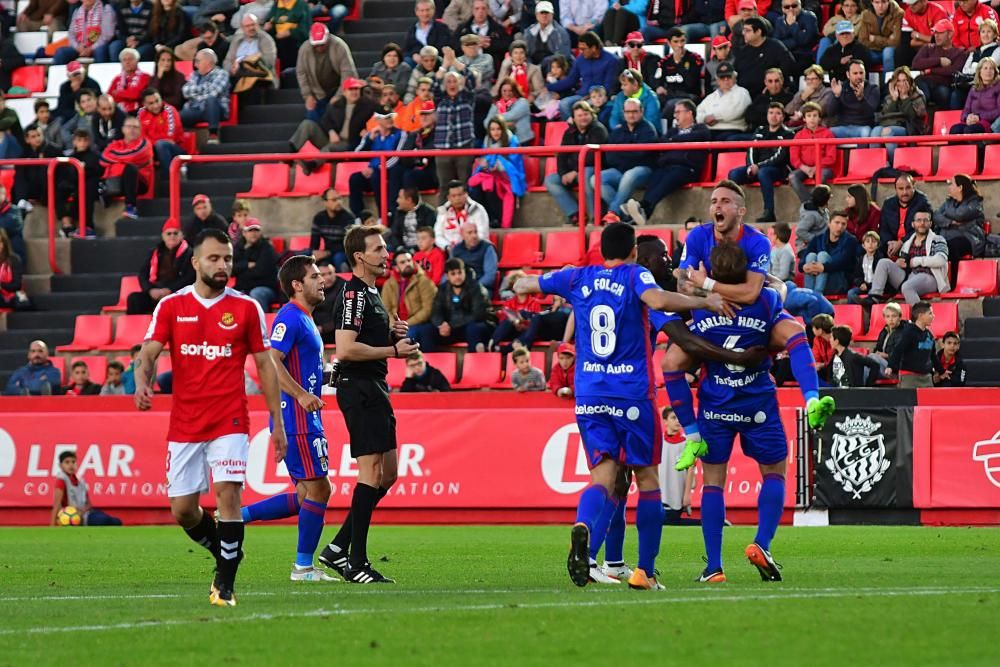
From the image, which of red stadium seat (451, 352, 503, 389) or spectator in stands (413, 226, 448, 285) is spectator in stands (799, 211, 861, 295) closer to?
red stadium seat (451, 352, 503, 389)

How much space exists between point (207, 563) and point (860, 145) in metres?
11.5

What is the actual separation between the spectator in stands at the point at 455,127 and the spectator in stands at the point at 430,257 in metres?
1.72

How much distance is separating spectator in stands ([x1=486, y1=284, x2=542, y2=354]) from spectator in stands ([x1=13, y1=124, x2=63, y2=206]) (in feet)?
27.0

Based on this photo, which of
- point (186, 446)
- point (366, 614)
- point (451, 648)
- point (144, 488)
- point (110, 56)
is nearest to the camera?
point (451, 648)

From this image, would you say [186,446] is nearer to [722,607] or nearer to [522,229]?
[722,607]

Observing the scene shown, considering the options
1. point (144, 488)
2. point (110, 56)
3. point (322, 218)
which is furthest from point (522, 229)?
point (110, 56)

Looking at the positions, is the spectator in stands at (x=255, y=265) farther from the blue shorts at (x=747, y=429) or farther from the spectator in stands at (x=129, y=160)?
the blue shorts at (x=747, y=429)

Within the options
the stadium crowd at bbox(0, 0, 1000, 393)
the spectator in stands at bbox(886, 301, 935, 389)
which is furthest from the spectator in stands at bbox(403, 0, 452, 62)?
the spectator in stands at bbox(886, 301, 935, 389)

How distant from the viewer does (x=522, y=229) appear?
24219 millimetres

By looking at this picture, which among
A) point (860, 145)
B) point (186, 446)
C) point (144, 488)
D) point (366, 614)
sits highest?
point (860, 145)

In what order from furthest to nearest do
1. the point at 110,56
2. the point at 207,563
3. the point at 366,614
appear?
the point at 110,56, the point at 207,563, the point at 366,614

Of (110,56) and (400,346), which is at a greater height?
(110,56)

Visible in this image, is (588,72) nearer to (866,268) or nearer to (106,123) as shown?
(866,268)

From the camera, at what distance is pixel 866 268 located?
70.6ft
